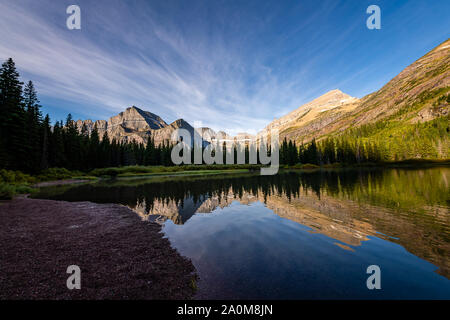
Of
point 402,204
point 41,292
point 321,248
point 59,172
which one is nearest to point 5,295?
point 41,292

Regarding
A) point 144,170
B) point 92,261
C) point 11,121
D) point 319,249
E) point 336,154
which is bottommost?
point 319,249

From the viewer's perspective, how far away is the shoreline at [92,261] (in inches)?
222

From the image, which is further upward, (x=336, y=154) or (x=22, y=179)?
(x=336, y=154)

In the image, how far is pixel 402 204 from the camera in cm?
1688

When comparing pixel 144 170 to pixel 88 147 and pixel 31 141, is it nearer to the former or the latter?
pixel 88 147

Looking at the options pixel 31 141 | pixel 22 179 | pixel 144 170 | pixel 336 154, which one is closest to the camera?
pixel 22 179

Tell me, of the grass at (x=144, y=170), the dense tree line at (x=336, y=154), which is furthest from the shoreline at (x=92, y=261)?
the dense tree line at (x=336, y=154)

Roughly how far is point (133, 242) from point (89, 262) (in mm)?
2568

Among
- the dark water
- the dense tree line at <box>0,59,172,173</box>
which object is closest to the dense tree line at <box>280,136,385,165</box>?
the dense tree line at <box>0,59,172,173</box>

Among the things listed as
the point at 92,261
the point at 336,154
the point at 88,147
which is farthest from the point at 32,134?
the point at 336,154

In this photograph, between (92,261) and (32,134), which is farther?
(32,134)

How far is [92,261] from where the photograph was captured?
767 centimetres

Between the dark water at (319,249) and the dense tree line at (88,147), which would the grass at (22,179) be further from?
the dark water at (319,249)
